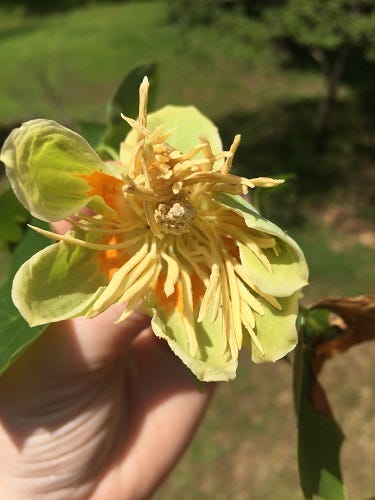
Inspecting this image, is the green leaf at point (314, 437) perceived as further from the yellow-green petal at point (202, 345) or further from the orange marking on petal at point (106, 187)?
the orange marking on petal at point (106, 187)

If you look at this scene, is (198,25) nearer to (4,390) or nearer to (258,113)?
(258,113)

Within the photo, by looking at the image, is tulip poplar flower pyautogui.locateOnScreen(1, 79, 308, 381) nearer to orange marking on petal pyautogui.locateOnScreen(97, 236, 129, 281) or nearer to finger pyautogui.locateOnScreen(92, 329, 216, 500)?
orange marking on petal pyautogui.locateOnScreen(97, 236, 129, 281)

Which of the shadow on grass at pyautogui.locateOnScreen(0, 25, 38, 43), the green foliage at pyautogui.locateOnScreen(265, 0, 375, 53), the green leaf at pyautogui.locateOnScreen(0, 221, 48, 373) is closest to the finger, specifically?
the green leaf at pyautogui.locateOnScreen(0, 221, 48, 373)

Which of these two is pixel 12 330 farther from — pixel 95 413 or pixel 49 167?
pixel 95 413

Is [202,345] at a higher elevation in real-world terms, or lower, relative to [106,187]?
lower

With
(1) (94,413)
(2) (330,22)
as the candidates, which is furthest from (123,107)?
(2) (330,22)
